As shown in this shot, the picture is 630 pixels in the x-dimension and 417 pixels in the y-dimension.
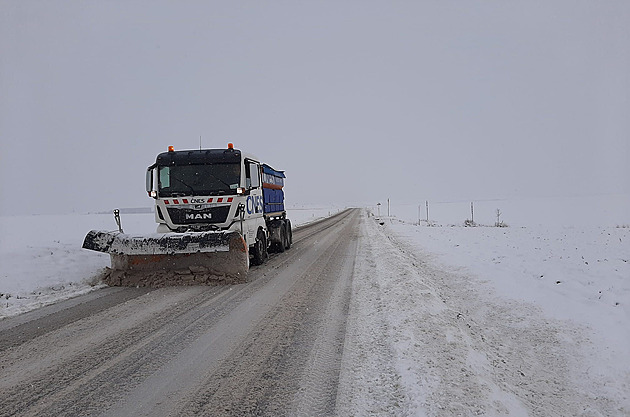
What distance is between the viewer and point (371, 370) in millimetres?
3770

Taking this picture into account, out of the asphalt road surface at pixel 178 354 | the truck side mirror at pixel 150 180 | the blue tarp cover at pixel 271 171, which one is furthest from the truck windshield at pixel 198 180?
the blue tarp cover at pixel 271 171

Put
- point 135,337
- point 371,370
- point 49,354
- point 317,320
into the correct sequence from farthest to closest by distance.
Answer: point 317,320
point 135,337
point 49,354
point 371,370

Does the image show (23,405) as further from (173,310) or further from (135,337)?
(173,310)

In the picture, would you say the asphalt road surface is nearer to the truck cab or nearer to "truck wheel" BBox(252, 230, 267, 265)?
the truck cab

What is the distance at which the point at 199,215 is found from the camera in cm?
947

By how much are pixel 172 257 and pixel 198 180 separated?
200cm

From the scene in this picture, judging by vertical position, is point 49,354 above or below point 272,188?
below

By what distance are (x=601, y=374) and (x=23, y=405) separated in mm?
5264

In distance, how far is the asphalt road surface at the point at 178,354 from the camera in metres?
3.26

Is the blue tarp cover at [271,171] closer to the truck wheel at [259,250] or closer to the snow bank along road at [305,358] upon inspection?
the truck wheel at [259,250]

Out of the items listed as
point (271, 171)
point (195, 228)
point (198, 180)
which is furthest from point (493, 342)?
point (271, 171)

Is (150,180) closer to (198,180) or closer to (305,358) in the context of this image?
(198,180)

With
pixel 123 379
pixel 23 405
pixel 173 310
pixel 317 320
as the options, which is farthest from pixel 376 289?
pixel 23 405

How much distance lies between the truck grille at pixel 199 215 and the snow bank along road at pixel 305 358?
266cm
